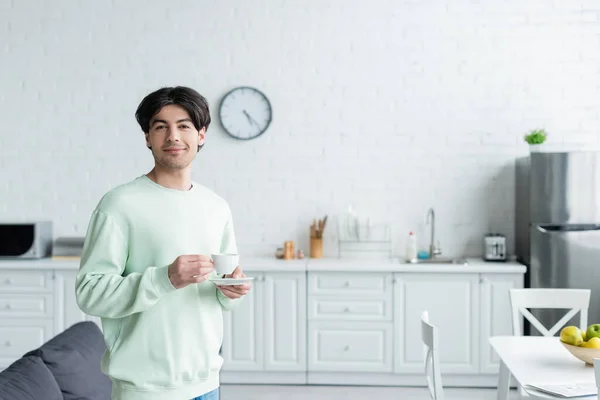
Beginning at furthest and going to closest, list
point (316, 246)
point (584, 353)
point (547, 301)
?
point (316, 246) < point (547, 301) < point (584, 353)

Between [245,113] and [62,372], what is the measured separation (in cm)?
279

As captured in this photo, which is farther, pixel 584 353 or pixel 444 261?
pixel 444 261

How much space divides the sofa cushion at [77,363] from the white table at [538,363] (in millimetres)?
1519

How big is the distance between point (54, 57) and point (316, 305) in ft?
8.72

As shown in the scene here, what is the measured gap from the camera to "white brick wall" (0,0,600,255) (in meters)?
4.69

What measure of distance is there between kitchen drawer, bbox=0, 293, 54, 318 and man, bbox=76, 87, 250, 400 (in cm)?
313

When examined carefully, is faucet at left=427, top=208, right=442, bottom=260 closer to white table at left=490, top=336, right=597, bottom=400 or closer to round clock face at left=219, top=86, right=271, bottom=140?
round clock face at left=219, top=86, right=271, bottom=140

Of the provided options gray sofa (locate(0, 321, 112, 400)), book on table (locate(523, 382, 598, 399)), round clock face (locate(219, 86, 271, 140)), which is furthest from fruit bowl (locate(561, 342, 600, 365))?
round clock face (locate(219, 86, 271, 140))

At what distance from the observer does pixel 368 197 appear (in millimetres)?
4801

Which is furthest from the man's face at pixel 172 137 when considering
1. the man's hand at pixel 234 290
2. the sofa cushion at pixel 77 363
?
the sofa cushion at pixel 77 363

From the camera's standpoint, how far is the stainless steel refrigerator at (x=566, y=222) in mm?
4141

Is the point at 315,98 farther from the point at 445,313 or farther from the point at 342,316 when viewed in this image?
the point at 445,313

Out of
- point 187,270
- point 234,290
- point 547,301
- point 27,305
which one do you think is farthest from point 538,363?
point 27,305

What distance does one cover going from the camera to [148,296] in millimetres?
1511
